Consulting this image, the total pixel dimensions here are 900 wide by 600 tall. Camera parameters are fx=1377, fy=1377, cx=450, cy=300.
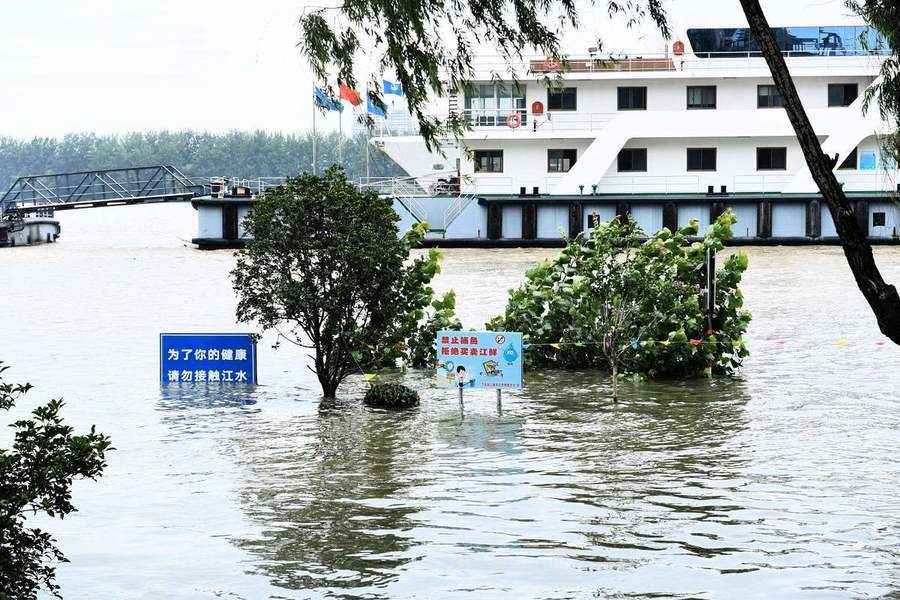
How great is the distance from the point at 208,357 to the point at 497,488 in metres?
8.18

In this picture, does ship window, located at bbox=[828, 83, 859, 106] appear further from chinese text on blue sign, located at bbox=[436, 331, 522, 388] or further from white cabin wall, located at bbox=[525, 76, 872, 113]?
chinese text on blue sign, located at bbox=[436, 331, 522, 388]

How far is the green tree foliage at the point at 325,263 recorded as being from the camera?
1697 cm

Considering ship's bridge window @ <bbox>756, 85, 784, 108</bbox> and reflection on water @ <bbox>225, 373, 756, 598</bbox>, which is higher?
ship's bridge window @ <bbox>756, 85, 784, 108</bbox>

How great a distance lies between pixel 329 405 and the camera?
17.3 metres

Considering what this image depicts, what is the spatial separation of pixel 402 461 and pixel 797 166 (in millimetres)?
44519

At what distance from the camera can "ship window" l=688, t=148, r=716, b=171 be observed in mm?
53812

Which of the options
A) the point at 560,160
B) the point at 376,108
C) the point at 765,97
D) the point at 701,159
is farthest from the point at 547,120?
the point at 376,108

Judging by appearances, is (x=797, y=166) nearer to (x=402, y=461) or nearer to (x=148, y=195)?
(x=148, y=195)

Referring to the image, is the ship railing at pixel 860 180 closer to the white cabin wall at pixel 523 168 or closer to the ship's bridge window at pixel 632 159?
the ship's bridge window at pixel 632 159

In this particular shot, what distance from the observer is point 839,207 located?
9820 millimetres

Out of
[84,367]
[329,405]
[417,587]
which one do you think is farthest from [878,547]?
[84,367]

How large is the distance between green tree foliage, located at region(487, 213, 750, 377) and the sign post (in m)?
2.44

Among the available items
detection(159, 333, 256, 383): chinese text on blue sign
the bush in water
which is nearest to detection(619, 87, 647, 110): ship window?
detection(159, 333, 256, 383): chinese text on blue sign

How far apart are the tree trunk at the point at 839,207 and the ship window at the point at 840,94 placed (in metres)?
46.3
